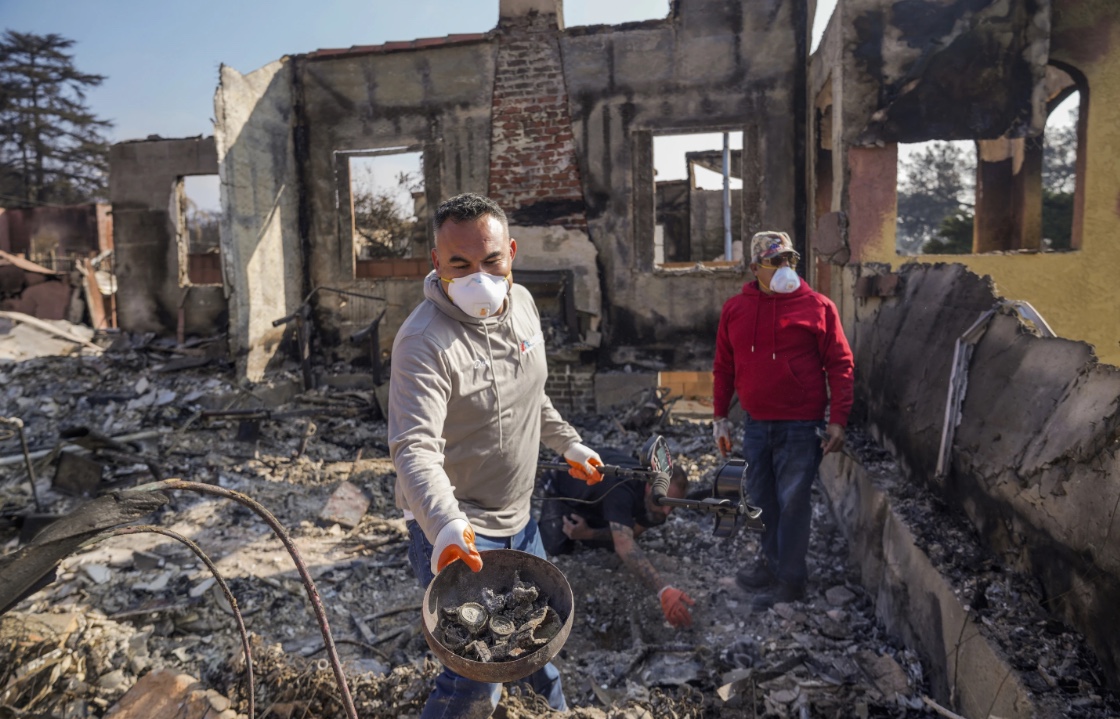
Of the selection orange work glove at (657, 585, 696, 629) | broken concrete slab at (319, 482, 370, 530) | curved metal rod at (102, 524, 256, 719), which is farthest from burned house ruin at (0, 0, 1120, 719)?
broken concrete slab at (319, 482, 370, 530)

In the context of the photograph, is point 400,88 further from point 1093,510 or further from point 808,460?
point 1093,510

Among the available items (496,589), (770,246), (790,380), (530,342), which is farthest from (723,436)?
(496,589)

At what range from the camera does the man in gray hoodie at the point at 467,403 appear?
1.96 meters

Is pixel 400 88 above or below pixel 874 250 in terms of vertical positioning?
above

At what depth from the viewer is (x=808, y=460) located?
12.8 feet

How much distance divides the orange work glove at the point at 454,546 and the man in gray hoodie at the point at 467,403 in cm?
1

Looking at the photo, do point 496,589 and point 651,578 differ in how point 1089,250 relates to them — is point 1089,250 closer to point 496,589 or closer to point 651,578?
Result: point 651,578

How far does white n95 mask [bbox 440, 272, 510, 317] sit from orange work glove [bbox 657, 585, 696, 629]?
232 centimetres

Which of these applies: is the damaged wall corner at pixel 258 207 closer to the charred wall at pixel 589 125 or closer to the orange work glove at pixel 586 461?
the charred wall at pixel 589 125

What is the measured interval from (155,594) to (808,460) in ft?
13.1

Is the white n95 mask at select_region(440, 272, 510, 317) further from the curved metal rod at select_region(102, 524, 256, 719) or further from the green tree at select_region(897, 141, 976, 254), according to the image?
the green tree at select_region(897, 141, 976, 254)

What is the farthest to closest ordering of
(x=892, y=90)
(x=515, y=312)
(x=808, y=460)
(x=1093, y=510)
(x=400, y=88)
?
(x=400, y=88)
(x=892, y=90)
(x=808, y=460)
(x=515, y=312)
(x=1093, y=510)

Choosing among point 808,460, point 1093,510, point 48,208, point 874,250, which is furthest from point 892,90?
point 48,208

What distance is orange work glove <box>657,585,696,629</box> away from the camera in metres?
3.79
